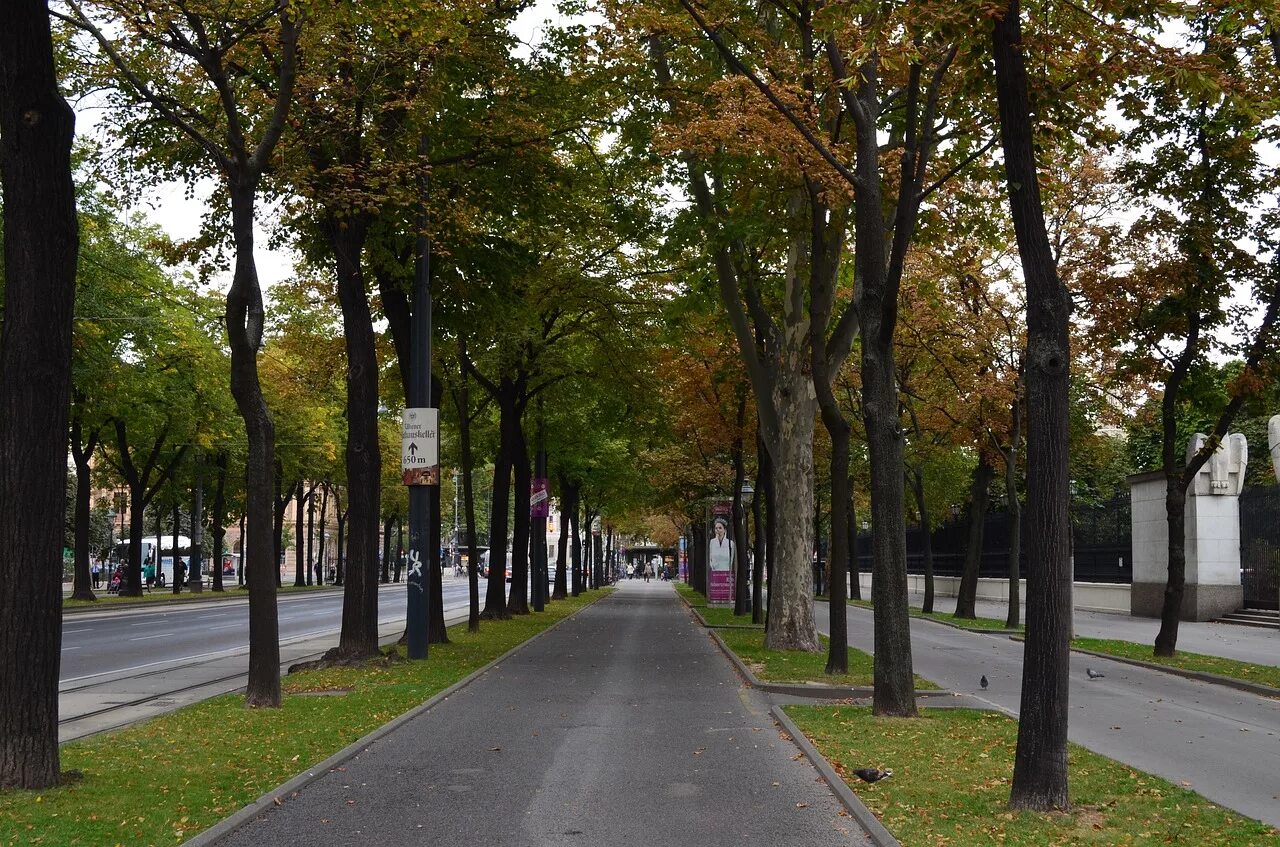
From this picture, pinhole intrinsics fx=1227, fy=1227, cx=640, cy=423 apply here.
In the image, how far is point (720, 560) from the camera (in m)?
45.0

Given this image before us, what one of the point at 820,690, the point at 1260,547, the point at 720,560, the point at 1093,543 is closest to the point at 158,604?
the point at 720,560

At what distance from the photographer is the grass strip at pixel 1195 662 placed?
18500mm

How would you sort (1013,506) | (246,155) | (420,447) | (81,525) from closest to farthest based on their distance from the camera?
(246,155) < (420,447) < (1013,506) < (81,525)

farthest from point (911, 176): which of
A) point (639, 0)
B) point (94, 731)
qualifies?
point (94, 731)

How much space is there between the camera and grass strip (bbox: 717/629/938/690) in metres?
16.5

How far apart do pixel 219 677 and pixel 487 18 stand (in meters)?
10.4

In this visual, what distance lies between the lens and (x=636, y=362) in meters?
29.7

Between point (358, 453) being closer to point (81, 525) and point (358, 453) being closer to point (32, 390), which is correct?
point (32, 390)

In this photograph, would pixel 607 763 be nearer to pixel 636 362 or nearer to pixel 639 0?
pixel 639 0

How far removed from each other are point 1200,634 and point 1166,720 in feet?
56.1

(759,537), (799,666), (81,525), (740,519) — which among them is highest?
(740,519)

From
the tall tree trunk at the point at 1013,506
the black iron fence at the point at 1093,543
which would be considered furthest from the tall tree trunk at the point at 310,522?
→ the tall tree trunk at the point at 1013,506

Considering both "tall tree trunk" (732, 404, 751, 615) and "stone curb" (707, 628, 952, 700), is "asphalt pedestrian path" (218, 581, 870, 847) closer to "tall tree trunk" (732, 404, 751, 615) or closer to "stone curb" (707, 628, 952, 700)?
"stone curb" (707, 628, 952, 700)

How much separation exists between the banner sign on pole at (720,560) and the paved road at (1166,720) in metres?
19.3
